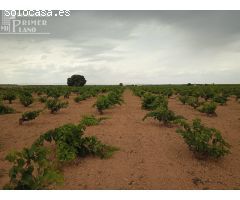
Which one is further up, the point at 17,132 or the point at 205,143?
the point at 205,143

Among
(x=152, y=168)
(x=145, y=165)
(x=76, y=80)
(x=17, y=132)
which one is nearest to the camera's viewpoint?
(x=152, y=168)

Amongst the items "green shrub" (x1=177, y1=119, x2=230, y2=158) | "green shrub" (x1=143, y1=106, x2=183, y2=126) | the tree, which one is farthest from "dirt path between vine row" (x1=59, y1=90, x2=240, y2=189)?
the tree

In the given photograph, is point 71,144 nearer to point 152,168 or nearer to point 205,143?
point 152,168

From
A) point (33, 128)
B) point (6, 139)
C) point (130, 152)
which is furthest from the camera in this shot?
point (33, 128)

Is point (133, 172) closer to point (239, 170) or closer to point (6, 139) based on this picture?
point (239, 170)

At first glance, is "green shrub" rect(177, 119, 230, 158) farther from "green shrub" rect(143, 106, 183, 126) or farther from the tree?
the tree

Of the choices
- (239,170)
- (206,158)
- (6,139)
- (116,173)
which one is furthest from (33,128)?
(239,170)

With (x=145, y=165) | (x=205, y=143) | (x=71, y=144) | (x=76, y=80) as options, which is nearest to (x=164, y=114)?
(x=205, y=143)

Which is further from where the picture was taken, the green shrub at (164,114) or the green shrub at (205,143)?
the green shrub at (164,114)

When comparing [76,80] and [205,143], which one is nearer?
[205,143]

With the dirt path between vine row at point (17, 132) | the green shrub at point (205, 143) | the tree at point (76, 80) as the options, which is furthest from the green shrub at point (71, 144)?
the tree at point (76, 80)

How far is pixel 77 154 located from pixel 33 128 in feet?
11.9

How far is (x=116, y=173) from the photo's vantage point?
474 cm

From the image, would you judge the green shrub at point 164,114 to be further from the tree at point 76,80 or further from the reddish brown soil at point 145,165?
the tree at point 76,80
